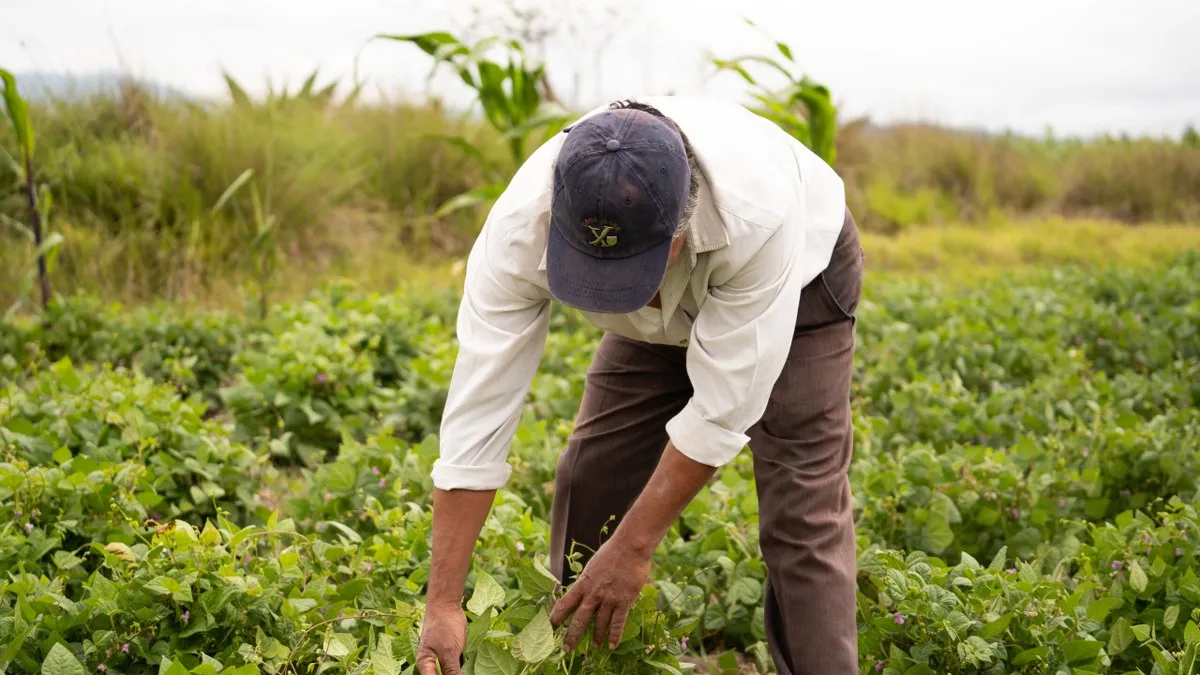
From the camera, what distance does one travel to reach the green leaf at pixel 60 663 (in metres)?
1.92

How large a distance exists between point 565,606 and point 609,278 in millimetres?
605

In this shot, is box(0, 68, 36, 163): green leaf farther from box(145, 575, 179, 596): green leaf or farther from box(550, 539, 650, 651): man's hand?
box(550, 539, 650, 651): man's hand

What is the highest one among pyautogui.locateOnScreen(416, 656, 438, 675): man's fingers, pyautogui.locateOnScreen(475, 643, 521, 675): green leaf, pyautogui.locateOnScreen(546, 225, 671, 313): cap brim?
pyautogui.locateOnScreen(546, 225, 671, 313): cap brim

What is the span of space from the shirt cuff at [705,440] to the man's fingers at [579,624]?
0.32 meters

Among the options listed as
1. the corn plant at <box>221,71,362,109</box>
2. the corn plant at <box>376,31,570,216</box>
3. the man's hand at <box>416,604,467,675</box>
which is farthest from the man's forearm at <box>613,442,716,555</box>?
the corn plant at <box>221,71,362,109</box>

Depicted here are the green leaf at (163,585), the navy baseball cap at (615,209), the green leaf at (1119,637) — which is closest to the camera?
the navy baseball cap at (615,209)

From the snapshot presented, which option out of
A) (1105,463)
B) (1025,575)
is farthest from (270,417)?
(1105,463)

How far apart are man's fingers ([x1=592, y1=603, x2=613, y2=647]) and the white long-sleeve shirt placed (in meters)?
0.28

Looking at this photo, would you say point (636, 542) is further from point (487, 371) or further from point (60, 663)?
point (60, 663)

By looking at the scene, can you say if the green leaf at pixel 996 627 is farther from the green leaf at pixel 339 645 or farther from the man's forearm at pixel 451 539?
the green leaf at pixel 339 645

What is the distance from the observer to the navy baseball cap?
1.64 metres

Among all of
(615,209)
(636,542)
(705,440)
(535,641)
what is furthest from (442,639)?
(615,209)

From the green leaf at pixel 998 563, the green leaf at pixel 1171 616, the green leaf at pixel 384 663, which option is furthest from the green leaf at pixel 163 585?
the green leaf at pixel 1171 616

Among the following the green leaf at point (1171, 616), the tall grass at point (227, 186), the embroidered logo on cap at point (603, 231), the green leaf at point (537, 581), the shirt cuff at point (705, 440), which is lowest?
the tall grass at point (227, 186)
